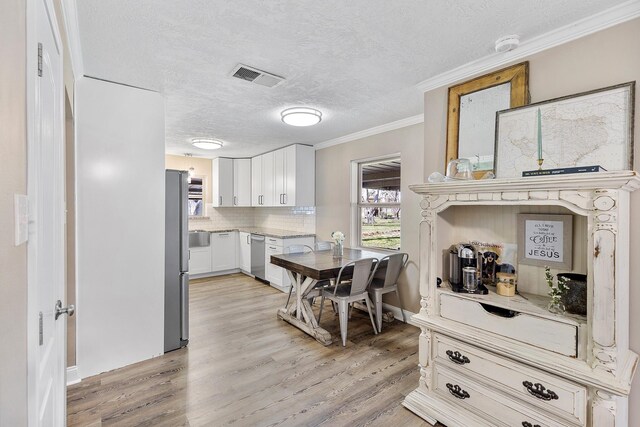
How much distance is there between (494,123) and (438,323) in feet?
4.58

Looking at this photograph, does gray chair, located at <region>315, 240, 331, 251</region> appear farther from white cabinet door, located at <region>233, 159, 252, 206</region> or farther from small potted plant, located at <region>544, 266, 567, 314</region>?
small potted plant, located at <region>544, 266, 567, 314</region>

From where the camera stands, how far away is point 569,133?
1785 millimetres

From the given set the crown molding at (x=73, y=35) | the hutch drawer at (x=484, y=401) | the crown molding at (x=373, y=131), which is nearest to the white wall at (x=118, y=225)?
the crown molding at (x=73, y=35)

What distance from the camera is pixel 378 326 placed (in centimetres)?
341

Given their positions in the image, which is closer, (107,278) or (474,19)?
(474,19)

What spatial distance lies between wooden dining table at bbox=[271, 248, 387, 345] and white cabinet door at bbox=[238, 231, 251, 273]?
229 centimetres

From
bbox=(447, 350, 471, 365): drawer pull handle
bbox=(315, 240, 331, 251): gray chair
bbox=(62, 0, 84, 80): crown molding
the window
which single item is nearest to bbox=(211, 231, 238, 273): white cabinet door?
bbox=(315, 240, 331, 251): gray chair

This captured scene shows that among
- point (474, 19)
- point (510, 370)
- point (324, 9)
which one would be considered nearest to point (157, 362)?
point (510, 370)

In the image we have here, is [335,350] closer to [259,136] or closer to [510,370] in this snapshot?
[510,370]

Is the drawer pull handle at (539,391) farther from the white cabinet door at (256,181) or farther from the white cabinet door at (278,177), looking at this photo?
the white cabinet door at (256,181)

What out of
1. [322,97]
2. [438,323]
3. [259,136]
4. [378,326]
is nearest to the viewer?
[438,323]

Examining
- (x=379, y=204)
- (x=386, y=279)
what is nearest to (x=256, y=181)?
(x=379, y=204)

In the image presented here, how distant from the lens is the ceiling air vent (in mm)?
2369

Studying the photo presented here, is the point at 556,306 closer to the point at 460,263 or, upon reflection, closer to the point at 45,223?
the point at 460,263
